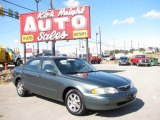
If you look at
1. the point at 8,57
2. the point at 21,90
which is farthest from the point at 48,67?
the point at 8,57

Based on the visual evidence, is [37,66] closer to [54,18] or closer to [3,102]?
[3,102]

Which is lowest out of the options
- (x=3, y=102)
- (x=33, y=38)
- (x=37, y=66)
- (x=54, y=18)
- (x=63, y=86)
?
(x=3, y=102)

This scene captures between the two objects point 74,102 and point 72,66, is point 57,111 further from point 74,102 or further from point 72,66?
point 72,66

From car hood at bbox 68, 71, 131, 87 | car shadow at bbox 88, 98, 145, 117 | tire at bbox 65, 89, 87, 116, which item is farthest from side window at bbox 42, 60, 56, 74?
car shadow at bbox 88, 98, 145, 117

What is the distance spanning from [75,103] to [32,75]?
2.32m

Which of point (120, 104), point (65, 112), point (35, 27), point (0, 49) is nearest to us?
point (120, 104)

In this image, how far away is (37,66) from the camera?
26.1 ft

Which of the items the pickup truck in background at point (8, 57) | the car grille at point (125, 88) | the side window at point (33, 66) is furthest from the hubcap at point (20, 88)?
the pickup truck in background at point (8, 57)

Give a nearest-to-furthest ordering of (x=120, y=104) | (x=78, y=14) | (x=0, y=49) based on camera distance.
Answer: (x=120, y=104) < (x=78, y=14) < (x=0, y=49)

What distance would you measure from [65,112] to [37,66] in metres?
2.10

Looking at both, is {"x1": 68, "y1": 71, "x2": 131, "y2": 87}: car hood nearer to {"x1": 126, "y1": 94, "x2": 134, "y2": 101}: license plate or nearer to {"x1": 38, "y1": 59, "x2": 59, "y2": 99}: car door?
{"x1": 126, "y1": 94, "x2": 134, "y2": 101}: license plate

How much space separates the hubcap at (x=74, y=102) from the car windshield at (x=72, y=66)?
0.88 m

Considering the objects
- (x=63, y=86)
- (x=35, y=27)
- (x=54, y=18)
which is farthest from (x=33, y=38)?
(x=63, y=86)

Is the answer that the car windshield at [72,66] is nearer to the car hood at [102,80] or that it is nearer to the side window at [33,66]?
the car hood at [102,80]
